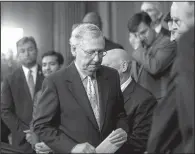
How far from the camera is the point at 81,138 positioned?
304cm

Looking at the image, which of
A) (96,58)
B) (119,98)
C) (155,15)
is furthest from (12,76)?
(96,58)

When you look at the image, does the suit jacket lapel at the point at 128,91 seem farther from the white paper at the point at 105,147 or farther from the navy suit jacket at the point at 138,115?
the white paper at the point at 105,147

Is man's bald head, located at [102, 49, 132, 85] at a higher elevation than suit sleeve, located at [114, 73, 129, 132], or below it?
higher

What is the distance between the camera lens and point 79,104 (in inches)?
120

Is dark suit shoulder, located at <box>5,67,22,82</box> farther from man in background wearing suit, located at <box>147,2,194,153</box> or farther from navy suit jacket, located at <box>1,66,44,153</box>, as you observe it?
man in background wearing suit, located at <box>147,2,194,153</box>

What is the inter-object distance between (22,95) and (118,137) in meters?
2.63

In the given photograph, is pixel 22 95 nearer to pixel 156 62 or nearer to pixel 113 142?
pixel 156 62

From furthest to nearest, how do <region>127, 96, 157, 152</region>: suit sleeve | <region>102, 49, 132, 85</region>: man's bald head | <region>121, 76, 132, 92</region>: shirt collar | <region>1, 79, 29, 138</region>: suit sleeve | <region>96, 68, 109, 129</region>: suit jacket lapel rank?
<region>1, 79, 29, 138</region>: suit sleeve
<region>102, 49, 132, 85</region>: man's bald head
<region>121, 76, 132, 92</region>: shirt collar
<region>127, 96, 157, 152</region>: suit sleeve
<region>96, 68, 109, 129</region>: suit jacket lapel

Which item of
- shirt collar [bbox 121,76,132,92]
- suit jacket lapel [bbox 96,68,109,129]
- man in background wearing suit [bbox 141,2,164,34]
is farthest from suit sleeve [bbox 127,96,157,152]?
man in background wearing suit [bbox 141,2,164,34]

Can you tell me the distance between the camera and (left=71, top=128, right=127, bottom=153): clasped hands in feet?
9.45

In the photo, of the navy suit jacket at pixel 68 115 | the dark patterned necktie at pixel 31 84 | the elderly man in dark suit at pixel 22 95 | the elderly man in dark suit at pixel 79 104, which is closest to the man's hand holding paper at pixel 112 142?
the elderly man in dark suit at pixel 79 104

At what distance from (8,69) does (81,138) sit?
625 centimetres

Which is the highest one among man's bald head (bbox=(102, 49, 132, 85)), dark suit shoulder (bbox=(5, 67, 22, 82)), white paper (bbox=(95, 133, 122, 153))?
man's bald head (bbox=(102, 49, 132, 85))

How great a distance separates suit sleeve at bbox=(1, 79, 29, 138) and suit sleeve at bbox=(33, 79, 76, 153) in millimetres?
2305
